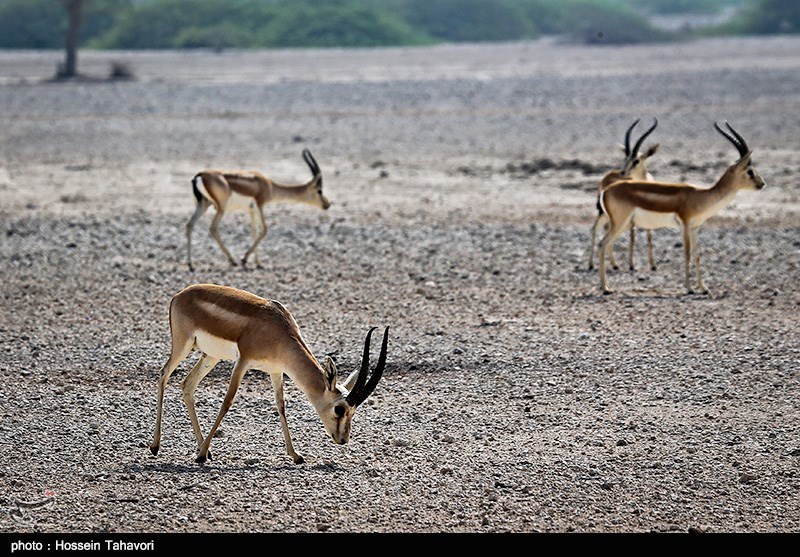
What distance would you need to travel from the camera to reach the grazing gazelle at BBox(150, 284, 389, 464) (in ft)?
25.3

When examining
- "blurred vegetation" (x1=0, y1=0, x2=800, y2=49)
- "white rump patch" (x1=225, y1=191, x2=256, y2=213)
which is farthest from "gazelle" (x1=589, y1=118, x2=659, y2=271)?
"blurred vegetation" (x1=0, y1=0, x2=800, y2=49)

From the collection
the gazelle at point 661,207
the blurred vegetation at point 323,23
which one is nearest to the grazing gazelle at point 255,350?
the gazelle at point 661,207

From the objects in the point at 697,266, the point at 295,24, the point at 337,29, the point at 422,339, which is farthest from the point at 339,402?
the point at 295,24

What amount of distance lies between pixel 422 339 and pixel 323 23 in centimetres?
5866

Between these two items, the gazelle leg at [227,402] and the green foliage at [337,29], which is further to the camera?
the green foliage at [337,29]

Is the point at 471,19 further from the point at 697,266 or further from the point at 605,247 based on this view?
the point at 697,266

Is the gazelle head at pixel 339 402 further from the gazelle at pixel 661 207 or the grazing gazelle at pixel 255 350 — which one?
the gazelle at pixel 661 207

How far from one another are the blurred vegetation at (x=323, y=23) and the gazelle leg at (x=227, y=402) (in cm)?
5507

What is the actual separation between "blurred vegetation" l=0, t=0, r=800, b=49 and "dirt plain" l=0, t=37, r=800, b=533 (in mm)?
38596

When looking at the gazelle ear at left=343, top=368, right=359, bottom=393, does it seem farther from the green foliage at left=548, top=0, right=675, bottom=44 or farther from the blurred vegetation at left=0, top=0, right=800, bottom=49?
the blurred vegetation at left=0, top=0, right=800, bottom=49

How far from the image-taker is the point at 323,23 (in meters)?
67.9

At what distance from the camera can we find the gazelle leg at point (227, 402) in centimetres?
786

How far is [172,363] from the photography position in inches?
323
